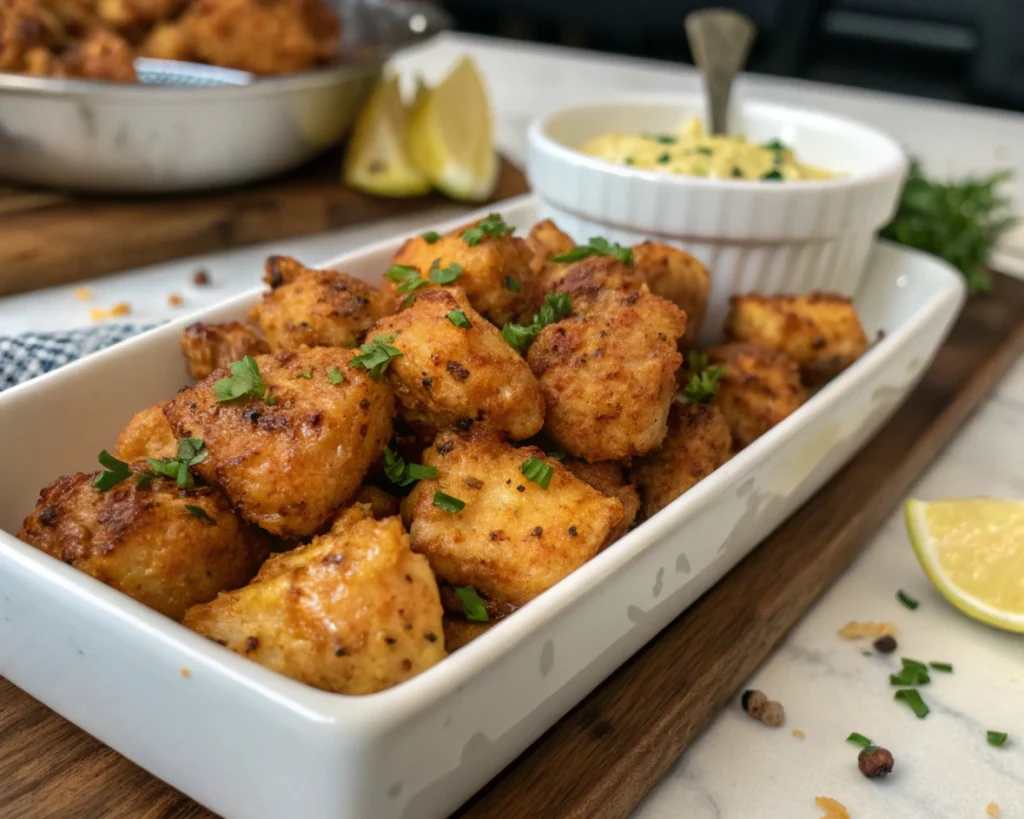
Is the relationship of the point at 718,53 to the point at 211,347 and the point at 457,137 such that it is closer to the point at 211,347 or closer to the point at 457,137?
the point at 457,137

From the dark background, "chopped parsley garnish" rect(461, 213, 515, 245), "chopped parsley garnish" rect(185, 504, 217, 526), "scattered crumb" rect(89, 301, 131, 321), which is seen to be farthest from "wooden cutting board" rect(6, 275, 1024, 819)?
the dark background

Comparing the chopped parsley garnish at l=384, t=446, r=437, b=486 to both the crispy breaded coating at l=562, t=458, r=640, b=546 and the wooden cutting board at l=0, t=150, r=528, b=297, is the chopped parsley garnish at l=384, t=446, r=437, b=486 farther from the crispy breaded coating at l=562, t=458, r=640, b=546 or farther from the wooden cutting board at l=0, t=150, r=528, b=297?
the wooden cutting board at l=0, t=150, r=528, b=297

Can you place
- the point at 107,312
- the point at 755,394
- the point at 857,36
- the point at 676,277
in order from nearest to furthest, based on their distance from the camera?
the point at 755,394, the point at 676,277, the point at 107,312, the point at 857,36

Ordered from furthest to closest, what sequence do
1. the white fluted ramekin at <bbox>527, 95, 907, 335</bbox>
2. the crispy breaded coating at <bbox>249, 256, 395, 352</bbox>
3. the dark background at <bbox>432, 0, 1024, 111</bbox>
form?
the dark background at <bbox>432, 0, 1024, 111</bbox> < the white fluted ramekin at <bbox>527, 95, 907, 335</bbox> < the crispy breaded coating at <bbox>249, 256, 395, 352</bbox>

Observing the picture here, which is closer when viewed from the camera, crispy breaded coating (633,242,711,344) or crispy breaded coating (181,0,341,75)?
crispy breaded coating (633,242,711,344)

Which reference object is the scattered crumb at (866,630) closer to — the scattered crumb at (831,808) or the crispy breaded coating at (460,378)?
the scattered crumb at (831,808)

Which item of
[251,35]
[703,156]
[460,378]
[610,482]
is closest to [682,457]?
[610,482]

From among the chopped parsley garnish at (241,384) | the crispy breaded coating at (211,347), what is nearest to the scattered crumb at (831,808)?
the chopped parsley garnish at (241,384)
